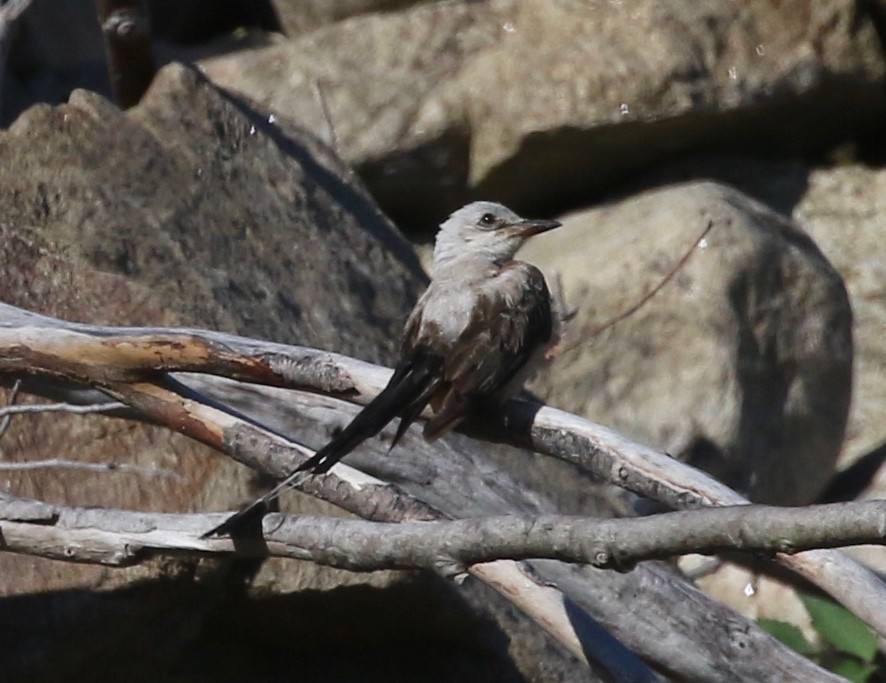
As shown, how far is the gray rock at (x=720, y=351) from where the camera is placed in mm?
9617

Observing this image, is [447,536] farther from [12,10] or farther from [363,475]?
[12,10]

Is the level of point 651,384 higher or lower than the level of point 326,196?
lower

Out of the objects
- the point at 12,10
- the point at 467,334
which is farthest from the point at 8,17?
the point at 467,334

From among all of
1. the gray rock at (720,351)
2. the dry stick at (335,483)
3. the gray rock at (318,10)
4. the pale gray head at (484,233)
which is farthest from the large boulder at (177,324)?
the gray rock at (318,10)

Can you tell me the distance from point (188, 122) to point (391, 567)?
3811 millimetres

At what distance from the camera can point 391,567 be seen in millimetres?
4801

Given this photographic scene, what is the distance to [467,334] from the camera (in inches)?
254

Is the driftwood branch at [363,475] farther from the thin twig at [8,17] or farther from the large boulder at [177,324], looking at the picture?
the thin twig at [8,17]

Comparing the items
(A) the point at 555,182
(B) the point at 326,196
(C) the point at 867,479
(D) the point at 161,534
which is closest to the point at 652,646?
(D) the point at 161,534

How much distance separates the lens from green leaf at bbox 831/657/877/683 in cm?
751

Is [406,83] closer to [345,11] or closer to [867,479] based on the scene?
[345,11]

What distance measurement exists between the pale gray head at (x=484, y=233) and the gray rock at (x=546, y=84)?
3637 millimetres

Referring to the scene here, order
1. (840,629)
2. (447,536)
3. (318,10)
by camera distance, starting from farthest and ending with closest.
A: 1. (318,10)
2. (840,629)
3. (447,536)

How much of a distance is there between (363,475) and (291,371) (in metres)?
0.39
